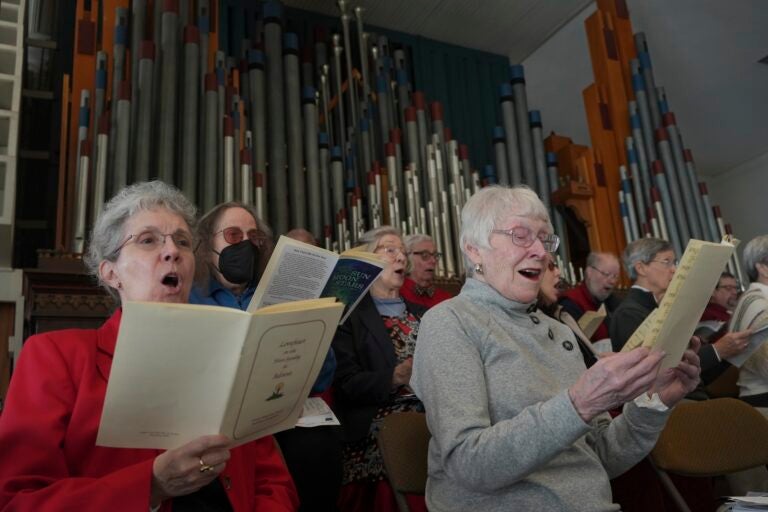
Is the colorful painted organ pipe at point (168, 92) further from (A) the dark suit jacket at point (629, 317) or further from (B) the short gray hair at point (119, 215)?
(A) the dark suit jacket at point (629, 317)

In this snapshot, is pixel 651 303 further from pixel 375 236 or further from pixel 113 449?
pixel 113 449

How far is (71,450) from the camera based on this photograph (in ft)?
3.90

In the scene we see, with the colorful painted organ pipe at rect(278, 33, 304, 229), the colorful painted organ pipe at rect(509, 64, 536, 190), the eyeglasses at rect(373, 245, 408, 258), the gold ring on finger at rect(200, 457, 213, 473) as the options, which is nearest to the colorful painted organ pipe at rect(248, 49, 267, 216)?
the colorful painted organ pipe at rect(278, 33, 304, 229)

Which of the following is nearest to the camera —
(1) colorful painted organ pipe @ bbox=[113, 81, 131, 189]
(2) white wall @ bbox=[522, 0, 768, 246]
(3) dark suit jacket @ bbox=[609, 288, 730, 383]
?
(3) dark suit jacket @ bbox=[609, 288, 730, 383]

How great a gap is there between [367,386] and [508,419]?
89cm

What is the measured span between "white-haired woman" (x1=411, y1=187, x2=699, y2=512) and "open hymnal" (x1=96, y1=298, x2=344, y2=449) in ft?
1.24

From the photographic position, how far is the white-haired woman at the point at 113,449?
3.56 feet

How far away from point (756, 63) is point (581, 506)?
6886 millimetres

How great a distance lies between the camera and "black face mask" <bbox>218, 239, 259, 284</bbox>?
6.81ft

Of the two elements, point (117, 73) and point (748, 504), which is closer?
point (748, 504)

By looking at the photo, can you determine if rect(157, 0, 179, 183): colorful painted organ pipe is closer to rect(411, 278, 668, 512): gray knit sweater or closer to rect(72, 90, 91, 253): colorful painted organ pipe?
rect(72, 90, 91, 253): colorful painted organ pipe

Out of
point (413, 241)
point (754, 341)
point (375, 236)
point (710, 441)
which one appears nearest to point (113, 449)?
point (710, 441)

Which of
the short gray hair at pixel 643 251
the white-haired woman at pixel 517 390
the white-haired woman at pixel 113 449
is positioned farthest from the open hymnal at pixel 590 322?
the white-haired woman at pixel 113 449

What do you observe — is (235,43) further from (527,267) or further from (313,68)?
(527,267)
